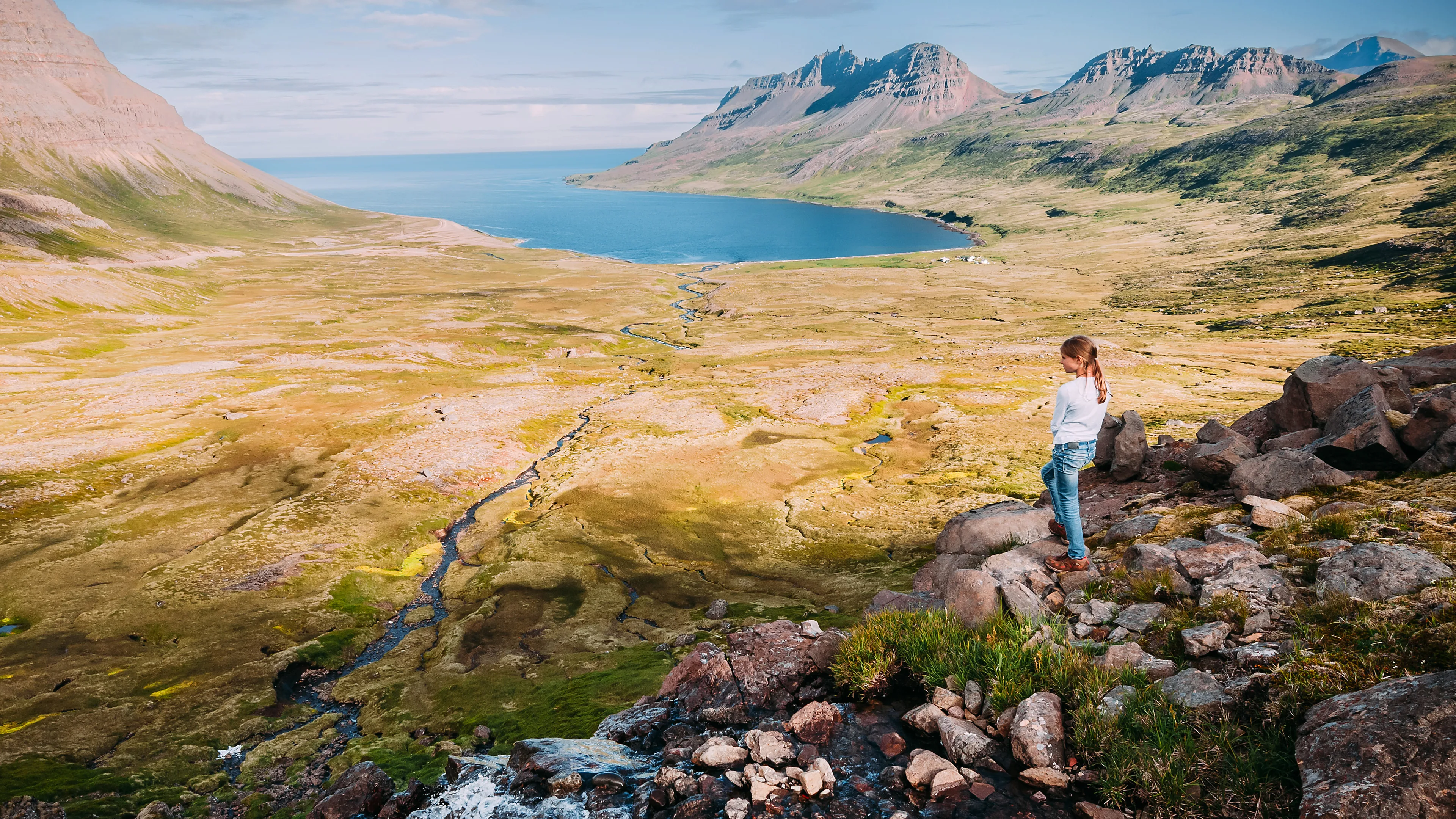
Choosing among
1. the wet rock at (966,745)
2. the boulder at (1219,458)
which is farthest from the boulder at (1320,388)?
the wet rock at (966,745)

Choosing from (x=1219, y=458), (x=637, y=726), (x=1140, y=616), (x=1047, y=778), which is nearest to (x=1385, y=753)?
(x=1047, y=778)

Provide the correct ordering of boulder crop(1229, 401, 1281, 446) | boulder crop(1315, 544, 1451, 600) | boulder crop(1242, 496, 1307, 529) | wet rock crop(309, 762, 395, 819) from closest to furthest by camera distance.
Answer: boulder crop(1315, 544, 1451, 600) → wet rock crop(309, 762, 395, 819) → boulder crop(1242, 496, 1307, 529) → boulder crop(1229, 401, 1281, 446)

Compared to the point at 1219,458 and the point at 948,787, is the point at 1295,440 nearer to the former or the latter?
the point at 1219,458

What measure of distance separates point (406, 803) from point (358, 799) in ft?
5.81

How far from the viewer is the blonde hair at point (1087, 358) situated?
17156 mm

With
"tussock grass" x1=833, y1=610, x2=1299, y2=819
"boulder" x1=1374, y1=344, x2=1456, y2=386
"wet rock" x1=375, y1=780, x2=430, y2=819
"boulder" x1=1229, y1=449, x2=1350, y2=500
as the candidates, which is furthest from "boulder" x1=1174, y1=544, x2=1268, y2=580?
"boulder" x1=1374, y1=344, x2=1456, y2=386

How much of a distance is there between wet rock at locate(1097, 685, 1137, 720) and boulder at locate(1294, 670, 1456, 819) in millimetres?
2605

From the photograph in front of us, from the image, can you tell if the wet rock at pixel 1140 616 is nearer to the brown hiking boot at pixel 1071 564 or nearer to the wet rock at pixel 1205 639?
the wet rock at pixel 1205 639

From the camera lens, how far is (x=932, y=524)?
5719cm

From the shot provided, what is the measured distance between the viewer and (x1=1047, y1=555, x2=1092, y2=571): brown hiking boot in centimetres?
1933

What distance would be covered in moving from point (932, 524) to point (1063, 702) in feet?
147

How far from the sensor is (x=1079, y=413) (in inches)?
698

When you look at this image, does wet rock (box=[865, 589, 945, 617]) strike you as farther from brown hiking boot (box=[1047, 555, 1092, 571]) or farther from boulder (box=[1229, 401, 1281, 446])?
boulder (box=[1229, 401, 1281, 446])

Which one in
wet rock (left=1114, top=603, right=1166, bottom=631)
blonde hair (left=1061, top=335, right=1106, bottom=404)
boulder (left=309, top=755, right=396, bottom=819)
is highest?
blonde hair (left=1061, top=335, right=1106, bottom=404)
